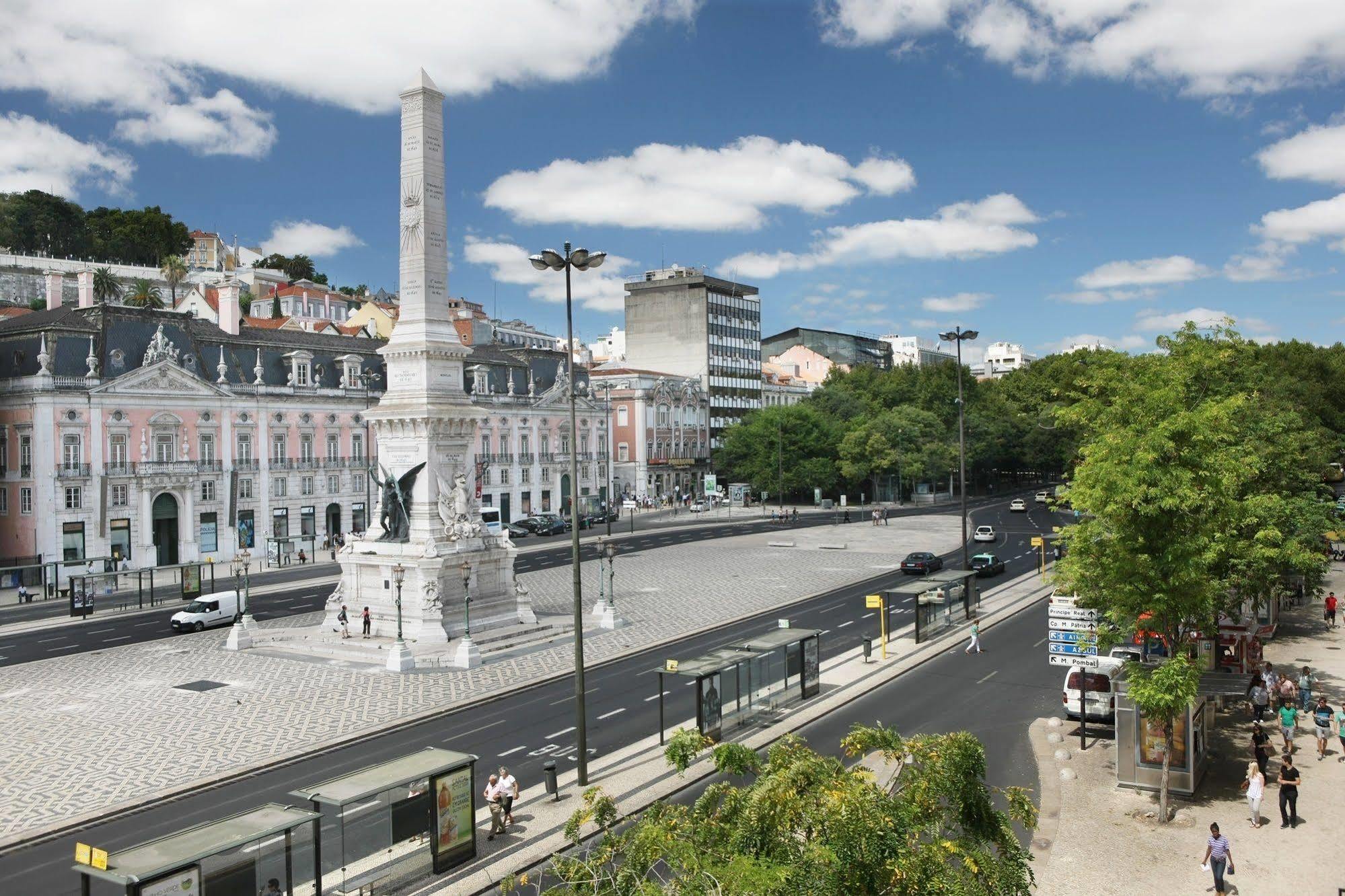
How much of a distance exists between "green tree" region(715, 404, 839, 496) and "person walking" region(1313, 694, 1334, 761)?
3172 inches

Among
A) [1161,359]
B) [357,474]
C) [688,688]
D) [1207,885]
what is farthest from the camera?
[357,474]

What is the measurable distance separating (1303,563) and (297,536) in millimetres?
59158

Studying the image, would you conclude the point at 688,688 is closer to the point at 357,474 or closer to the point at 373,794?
the point at 373,794

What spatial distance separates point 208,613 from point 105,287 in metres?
87.9

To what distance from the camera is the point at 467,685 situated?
2944cm

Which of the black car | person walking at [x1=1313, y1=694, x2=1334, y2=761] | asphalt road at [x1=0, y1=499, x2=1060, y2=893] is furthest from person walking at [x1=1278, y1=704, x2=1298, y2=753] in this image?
the black car

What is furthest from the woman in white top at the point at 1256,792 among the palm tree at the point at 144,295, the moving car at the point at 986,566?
the palm tree at the point at 144,295

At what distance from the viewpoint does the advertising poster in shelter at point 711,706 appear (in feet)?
74.1

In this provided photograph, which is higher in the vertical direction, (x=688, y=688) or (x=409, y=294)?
(x=409, y=294)

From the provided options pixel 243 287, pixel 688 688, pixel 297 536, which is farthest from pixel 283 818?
pixel 243 287

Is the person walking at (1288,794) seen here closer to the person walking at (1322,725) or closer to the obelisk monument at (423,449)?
the person walking at (1322,725)

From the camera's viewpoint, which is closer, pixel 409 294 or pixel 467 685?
pixel 467 685

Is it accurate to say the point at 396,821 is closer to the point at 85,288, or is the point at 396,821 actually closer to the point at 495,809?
the point at 495,809

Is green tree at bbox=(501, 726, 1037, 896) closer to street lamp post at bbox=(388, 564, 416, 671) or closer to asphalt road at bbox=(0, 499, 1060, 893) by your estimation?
asphalt road at bbox=(0, 499, 1060, 893)
